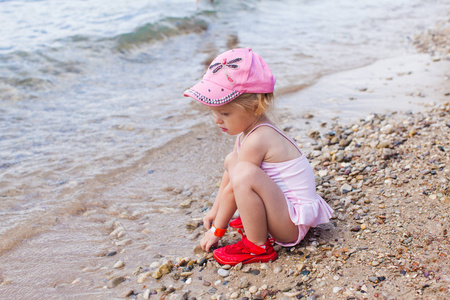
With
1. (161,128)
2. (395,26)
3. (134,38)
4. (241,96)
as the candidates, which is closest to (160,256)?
(241,96)

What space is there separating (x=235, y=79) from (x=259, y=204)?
32.3 inches

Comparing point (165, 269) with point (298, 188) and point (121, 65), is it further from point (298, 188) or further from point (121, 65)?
point (121, 65)

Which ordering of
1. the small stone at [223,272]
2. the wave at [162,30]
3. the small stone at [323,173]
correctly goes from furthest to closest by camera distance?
the wave at [162,30] → the small stone at [323,173] → the small stone at [223,272]

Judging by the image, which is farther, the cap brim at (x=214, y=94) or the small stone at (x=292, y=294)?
the cap brim at (x=214, y=94)

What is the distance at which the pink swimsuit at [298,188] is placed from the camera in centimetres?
283

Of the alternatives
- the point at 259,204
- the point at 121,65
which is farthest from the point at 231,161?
the point at 121,65

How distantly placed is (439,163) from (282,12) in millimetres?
11965

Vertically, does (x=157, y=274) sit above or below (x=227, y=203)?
below

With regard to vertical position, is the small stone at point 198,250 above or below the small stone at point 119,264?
above

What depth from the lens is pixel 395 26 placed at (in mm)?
11961

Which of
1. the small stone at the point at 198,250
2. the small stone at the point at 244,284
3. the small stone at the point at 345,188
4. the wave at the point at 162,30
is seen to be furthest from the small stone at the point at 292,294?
the wave at the point at 162,30

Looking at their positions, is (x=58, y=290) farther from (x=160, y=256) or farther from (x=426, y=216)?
(x=426, y=216)

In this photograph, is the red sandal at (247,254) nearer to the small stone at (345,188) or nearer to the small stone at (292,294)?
the small stone at (292,294)

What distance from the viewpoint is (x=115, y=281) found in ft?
9.41
